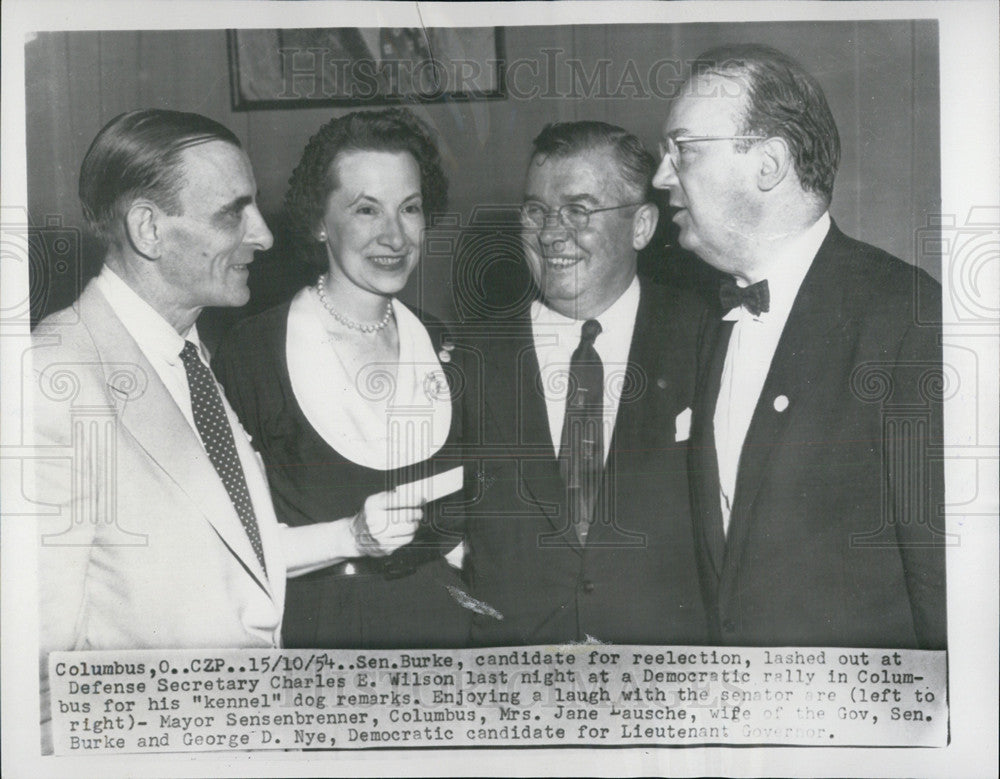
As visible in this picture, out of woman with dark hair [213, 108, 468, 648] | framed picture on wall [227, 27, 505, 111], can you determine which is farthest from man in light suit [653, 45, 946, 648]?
woman with dark hair [213, 108, 468, 648]

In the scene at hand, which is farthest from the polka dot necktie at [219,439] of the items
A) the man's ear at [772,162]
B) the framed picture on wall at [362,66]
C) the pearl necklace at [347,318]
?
the man's ear at [772,162]

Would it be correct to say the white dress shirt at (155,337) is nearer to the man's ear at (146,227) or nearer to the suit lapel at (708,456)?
the man's ear at (146,227)

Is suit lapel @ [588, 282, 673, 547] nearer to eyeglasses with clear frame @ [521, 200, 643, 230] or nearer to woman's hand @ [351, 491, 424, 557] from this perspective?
eyeglasses with clear frame @ [521, 200, 643, 230]

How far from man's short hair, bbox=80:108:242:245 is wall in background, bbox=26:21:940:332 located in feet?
0.10

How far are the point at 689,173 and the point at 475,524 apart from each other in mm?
972

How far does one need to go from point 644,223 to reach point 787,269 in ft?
1.17

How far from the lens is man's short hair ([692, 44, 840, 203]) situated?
6.38 ft

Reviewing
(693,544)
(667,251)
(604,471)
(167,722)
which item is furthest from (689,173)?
(167,722)

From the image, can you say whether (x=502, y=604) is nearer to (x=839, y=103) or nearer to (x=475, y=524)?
(x=475, y=524)

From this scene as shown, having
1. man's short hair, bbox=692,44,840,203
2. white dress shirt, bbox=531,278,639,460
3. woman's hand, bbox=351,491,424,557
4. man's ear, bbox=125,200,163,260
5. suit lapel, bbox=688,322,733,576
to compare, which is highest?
man's short hair, bbox=692,44,840,203

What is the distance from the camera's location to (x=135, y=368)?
196 centimetres

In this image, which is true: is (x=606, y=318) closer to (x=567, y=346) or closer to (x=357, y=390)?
(x=567, y=346)

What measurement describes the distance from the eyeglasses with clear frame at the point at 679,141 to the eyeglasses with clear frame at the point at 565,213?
0.14 m

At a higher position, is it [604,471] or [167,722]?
[604,471]
